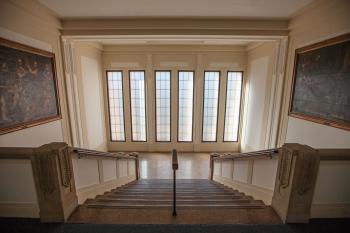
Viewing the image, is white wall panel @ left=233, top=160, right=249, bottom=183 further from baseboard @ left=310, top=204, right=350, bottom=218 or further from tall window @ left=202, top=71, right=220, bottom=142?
tall window @ left=202, top=71, right=220, bottom=142

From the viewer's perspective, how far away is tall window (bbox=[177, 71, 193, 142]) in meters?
6.20

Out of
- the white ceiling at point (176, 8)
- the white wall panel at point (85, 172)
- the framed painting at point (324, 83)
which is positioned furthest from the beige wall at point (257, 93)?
the white wall panel at point (85, 172)

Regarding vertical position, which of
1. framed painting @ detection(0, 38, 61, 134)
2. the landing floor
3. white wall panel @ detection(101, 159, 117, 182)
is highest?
framed painting @ detection(0, 38, 61, 134)

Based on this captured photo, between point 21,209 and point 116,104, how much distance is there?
16.2ft

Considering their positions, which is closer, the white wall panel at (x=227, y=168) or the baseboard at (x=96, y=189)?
the baseboard at (x=96, y=189)

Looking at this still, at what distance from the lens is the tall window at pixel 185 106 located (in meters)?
6.20

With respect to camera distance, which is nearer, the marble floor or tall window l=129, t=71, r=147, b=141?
the marble floor

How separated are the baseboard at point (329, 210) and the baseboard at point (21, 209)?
2940 millimetres

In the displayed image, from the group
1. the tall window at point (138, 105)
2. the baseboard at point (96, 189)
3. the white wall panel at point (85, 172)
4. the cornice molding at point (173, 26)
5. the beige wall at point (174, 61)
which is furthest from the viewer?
the tall window at point (138, 105)

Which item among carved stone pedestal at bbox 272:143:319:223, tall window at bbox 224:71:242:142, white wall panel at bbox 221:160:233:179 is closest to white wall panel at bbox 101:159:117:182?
white wall panel at bbox 221:160:233:179

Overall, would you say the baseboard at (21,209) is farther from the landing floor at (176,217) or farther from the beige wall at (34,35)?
the beige wall at (34,35)

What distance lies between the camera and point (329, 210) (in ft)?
5.73

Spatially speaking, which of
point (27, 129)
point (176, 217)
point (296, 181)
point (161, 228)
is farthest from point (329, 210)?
point (27, 129)

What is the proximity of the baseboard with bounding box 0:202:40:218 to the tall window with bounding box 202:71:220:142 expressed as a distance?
549 centimetres
